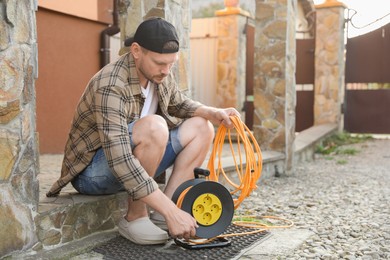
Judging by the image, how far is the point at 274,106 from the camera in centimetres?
610

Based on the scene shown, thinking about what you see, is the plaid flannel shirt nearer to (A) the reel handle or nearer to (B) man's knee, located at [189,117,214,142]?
(B) man's knee, located at [189,117,214,142]

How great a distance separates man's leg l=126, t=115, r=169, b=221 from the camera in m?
2.80

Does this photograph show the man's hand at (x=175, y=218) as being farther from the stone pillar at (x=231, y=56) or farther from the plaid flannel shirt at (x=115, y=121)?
the stone pillar at (x=231, y=56)

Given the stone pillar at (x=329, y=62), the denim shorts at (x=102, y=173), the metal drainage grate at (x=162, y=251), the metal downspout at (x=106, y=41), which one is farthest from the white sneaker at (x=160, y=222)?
the stone pillar at (x=329, y=62)

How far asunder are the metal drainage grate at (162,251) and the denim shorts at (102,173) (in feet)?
0.97

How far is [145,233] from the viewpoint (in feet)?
9.54

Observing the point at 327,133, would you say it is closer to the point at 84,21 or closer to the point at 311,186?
the point at 311,186

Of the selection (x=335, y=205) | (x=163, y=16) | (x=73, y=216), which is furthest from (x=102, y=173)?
(x=335, y=205)

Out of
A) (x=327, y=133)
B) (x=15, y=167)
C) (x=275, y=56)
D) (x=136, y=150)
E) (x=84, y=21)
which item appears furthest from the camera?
(x=327, y=133)

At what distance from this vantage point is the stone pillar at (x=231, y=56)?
8.93 m

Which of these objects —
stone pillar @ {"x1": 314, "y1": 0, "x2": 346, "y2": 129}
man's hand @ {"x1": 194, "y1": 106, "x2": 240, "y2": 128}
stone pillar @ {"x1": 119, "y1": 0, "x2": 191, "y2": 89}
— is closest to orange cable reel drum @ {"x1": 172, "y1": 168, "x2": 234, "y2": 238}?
man's hand @ {"x1": 194, "y1": 106, "x2": 240, "y2": 128}

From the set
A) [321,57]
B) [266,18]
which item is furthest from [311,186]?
[321,57]

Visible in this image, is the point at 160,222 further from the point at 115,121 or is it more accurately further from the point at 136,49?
the point at 136,49

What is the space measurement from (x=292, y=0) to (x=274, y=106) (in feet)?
3.90
